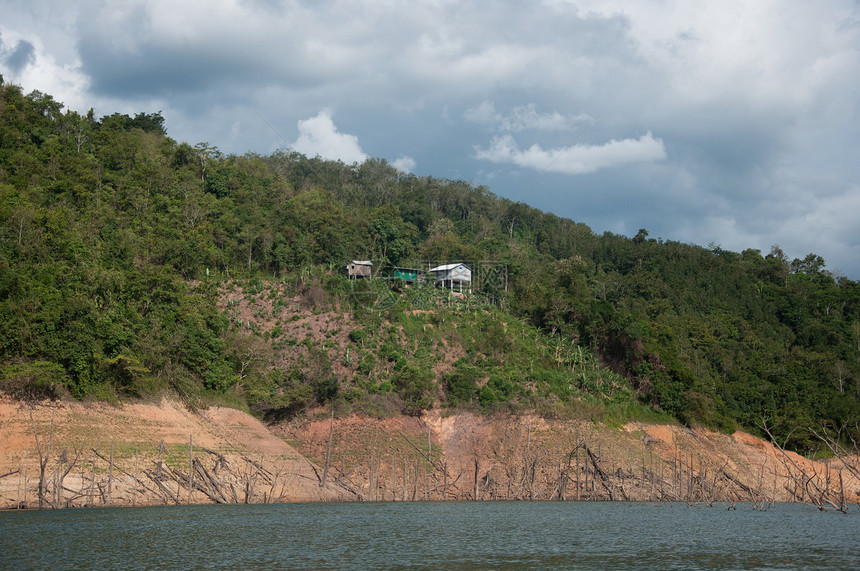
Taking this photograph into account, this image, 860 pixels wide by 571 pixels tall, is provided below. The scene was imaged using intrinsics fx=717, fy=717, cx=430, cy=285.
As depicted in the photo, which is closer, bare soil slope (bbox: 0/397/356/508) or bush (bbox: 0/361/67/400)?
bare soil slope (bbox: 0/397/356/508)

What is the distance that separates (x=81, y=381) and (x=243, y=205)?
122 ft

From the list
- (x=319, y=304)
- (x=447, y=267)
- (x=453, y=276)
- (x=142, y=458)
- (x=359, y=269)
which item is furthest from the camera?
(x=453, y=276)

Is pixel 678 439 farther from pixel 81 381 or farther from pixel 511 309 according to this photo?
pixel 81 381

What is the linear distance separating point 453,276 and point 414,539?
5495cm

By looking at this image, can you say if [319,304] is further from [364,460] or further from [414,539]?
[414,539]

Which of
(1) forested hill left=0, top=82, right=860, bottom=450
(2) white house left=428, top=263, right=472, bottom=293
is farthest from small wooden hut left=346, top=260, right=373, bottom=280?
(2) white house left=428, top=263, right=472, bottom=293

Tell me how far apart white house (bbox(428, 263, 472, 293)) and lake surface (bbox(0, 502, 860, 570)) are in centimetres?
4228

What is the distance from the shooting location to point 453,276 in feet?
282

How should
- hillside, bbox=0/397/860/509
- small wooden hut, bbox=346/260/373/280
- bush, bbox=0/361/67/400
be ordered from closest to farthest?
1. hillside, bbox=0/397/860/509
2. bush, bbox=0/361/67/400
3. small wooden hut, bbox=346/260/373/280

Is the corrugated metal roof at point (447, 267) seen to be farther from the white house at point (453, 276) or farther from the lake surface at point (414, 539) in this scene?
the lake surface at point (414, 539)

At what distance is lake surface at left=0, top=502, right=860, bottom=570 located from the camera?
26.0 meters

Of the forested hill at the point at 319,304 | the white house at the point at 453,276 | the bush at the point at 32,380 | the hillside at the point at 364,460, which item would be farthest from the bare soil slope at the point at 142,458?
the white house at the point at 453,276

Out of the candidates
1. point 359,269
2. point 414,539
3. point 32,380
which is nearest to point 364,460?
point 32,380

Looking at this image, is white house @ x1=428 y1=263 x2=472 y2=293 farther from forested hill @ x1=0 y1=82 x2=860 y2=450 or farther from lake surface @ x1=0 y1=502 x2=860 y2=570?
lake surface @ x1=0 y1=502 x2=860 y2=570
